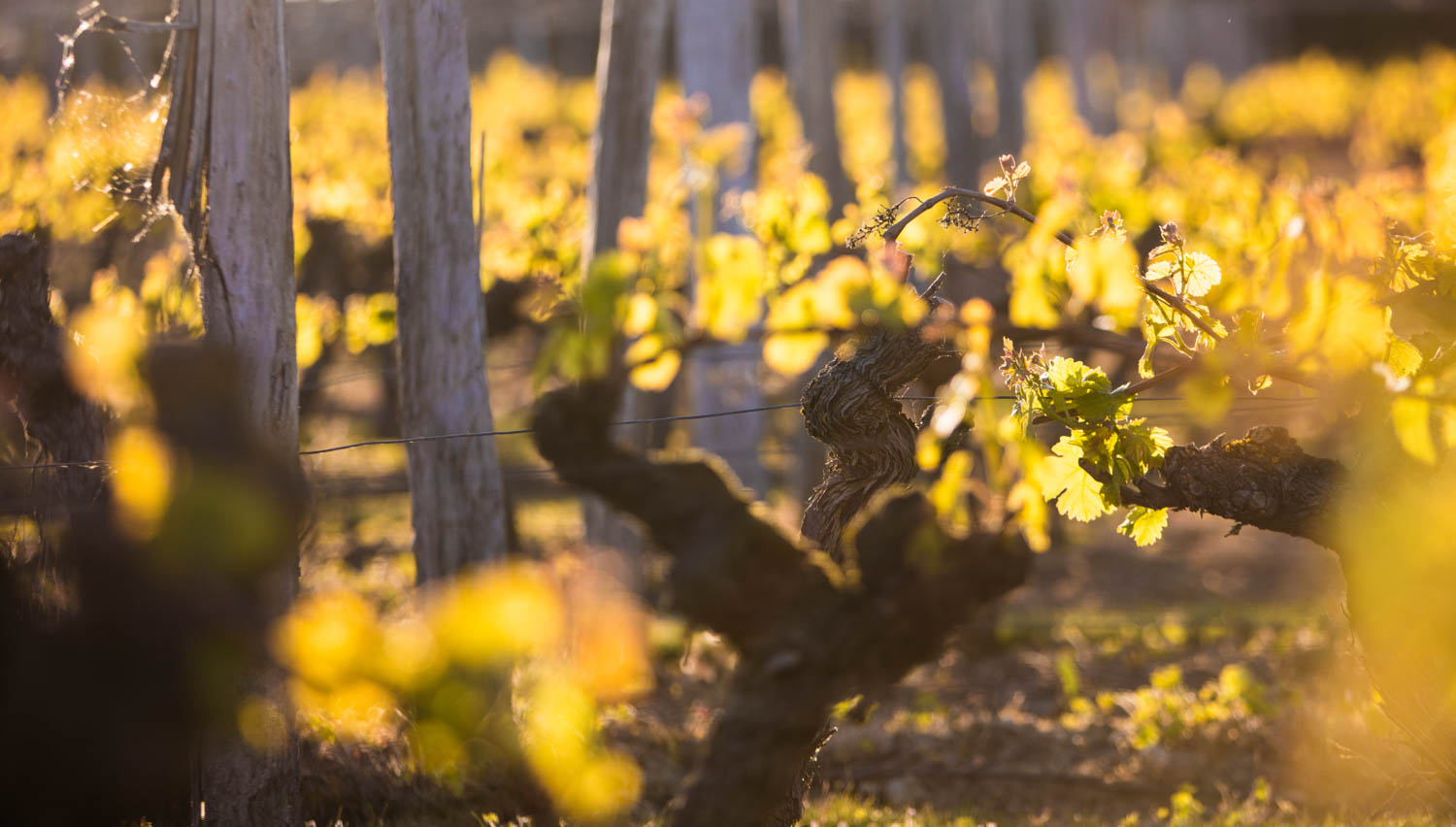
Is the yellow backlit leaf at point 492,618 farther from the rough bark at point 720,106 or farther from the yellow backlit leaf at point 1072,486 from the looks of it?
the rough bark at point 720,106

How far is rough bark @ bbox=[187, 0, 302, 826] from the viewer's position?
140 inches

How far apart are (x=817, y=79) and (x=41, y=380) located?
7811 millimetres

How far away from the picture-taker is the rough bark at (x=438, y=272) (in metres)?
4.47

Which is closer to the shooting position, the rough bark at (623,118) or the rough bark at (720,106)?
the rough bark at (623,118)

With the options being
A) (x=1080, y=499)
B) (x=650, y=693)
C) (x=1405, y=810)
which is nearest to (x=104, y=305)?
(x=650, y=693)

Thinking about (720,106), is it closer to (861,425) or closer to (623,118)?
(623,118)

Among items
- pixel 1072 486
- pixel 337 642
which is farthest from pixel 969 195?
pixel 337 642

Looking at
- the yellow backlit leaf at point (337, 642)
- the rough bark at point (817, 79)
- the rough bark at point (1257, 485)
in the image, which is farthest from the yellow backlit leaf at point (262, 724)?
the rough bark at point (817, 79)

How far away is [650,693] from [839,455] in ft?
11.6

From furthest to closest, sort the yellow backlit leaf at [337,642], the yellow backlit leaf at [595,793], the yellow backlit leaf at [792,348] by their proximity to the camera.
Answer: the yellow backlit leaf at [595,793]
the yellow backlit leaf at [792,348]
the yellow backlit leaf at [337,642]

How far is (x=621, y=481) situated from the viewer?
257 cm

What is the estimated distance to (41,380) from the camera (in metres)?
3.93

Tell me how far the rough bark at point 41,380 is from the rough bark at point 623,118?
8.85ft

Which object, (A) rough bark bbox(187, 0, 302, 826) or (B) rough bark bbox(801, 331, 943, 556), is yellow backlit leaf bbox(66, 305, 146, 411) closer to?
(A) rough bark bbox(187, 0, 302, 826)
